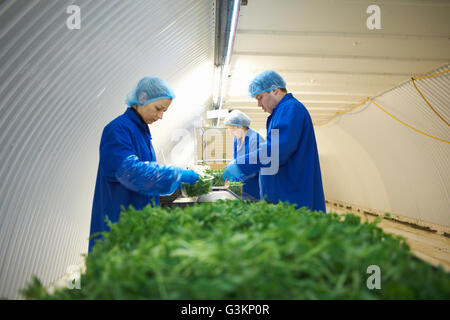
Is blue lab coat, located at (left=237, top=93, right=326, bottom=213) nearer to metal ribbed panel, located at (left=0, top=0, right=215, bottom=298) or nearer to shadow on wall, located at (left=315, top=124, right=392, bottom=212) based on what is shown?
metal ribbed panel, located at (left=0, top=0, right=215, bottom=298)

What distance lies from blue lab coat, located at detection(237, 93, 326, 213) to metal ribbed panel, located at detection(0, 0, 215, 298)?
203 cm

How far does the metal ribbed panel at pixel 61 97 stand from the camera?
7.25 ft

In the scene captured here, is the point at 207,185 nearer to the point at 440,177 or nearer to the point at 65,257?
the point at 65,257

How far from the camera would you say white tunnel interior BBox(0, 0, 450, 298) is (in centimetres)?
246

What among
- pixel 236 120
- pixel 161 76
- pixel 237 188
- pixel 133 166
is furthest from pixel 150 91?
pixel 236 120

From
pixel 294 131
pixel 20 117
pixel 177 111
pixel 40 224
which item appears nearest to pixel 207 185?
pixel 294 131

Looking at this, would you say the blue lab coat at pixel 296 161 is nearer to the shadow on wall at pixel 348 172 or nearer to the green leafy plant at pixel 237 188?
the green leafy plant at pixel 237 188

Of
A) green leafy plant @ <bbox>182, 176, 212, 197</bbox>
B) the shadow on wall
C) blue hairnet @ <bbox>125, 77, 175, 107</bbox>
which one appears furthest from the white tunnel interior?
green leafy plant @ <bbox>182, 176, 212, 197</bbox>

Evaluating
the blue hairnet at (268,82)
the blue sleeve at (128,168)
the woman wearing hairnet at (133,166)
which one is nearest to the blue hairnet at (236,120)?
the blue hairnet at (268,82)

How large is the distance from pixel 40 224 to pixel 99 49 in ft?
7.08

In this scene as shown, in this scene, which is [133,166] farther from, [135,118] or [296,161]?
[296,161]

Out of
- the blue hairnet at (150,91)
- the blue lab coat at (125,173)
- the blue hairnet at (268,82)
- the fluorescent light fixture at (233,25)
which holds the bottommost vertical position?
the blue lab coat at (125,173)

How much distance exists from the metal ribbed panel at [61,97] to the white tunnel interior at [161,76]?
0.04 feet

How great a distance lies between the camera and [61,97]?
9.55 ft
